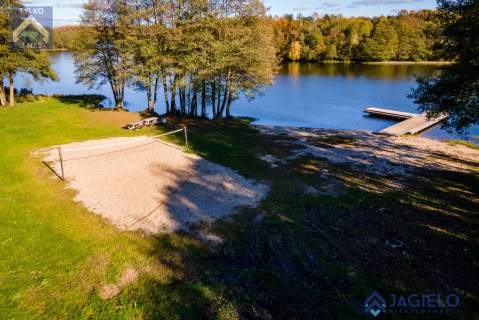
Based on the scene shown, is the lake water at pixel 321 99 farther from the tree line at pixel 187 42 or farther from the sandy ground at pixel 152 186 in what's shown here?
the sandy ground at pixel 152 186

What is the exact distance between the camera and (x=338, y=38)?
96.5 meters

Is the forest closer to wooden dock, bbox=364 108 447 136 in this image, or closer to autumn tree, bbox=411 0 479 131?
wooden dock, bbox=364 108 447 136

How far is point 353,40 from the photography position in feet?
302

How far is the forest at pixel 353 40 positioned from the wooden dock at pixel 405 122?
51613mm

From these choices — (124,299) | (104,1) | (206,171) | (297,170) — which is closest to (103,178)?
(206,171)

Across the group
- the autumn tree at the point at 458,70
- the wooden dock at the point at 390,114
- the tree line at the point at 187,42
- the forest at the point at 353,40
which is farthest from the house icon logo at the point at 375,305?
the forest at the point at 353,40

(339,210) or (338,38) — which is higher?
(338,38)

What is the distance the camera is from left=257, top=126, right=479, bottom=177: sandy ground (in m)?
19.0

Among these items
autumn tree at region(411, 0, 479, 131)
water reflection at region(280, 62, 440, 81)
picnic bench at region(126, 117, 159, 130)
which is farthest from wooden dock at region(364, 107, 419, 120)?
picnic bench at region(126, 117, 159, 130)

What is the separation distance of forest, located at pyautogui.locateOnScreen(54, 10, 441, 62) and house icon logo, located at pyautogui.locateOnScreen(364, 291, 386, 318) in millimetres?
83096

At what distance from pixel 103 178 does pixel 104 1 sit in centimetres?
2374

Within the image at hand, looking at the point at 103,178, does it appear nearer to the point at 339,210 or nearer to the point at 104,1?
the point at 339,210

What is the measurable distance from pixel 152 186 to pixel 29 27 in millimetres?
30445

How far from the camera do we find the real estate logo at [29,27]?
31.8 meters
